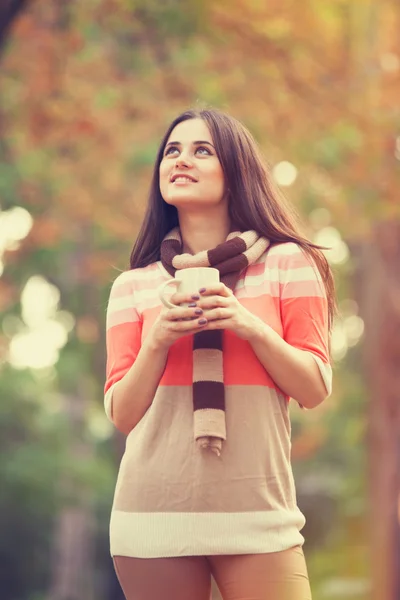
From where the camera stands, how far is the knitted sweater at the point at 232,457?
2617 millimetres

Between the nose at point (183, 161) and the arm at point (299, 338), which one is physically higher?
the nose at point (183, 161)

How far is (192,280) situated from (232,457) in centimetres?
45

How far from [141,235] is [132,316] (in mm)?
311

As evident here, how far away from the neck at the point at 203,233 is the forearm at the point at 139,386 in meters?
0.41

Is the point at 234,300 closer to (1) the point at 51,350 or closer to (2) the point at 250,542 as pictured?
(2) the point at 250,542

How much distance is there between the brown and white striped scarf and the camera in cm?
258

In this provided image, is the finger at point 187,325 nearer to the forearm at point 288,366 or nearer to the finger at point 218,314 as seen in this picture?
the finger at point 218,314

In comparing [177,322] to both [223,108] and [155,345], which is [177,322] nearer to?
[155,345]

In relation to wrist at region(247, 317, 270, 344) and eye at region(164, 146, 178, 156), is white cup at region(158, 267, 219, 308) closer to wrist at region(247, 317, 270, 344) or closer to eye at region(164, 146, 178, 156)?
wrist at region(247, 317, 270, 344)

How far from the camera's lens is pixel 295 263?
9.24ft

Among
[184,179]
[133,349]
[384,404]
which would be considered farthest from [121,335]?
[384,404]

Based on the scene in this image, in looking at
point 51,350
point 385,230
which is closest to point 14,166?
point 385,230

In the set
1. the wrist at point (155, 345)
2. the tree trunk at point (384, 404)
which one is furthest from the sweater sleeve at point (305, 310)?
the tree trunk at point (384, 404)

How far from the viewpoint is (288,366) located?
2.62m
